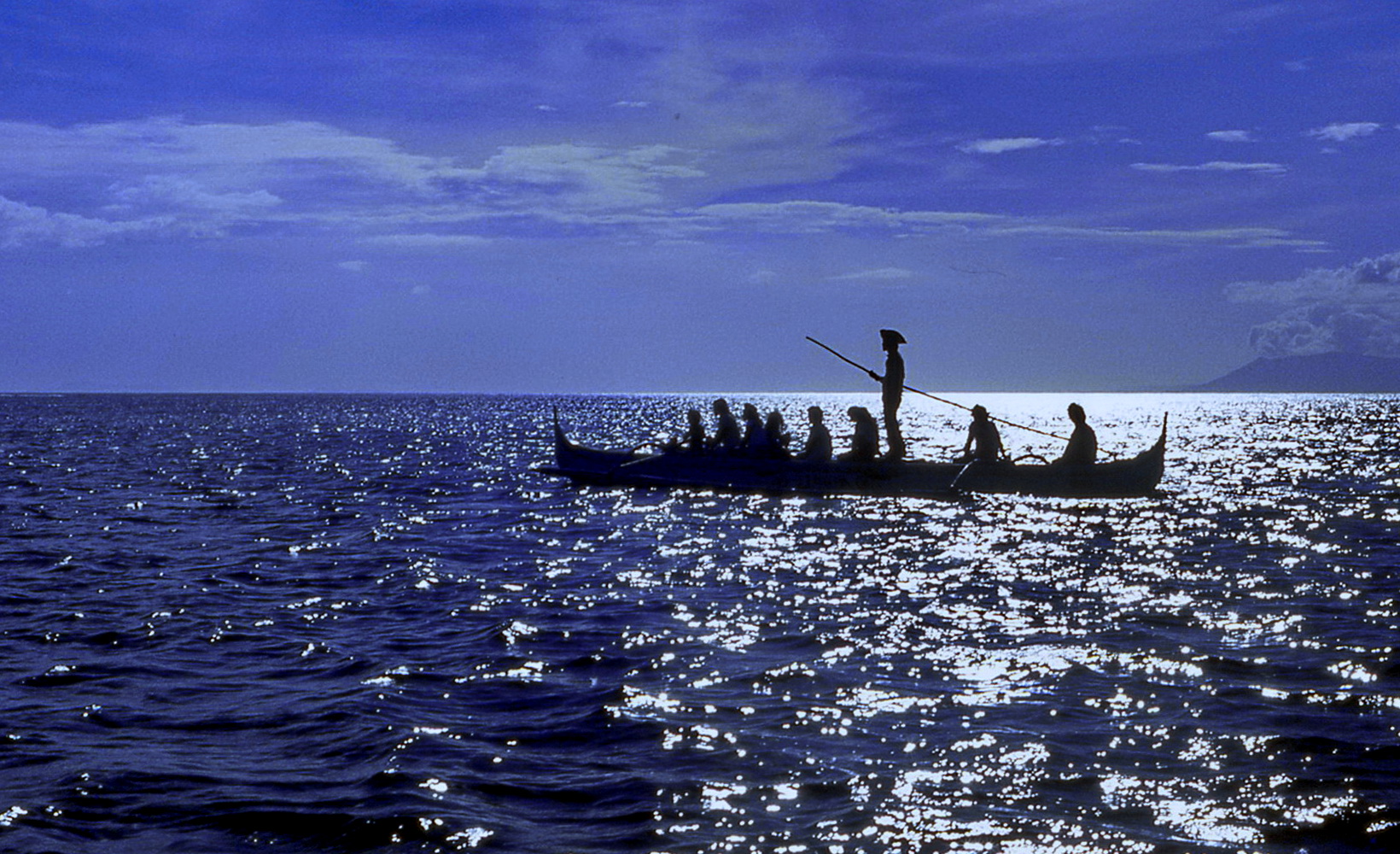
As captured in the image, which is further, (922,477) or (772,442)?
(772,442)

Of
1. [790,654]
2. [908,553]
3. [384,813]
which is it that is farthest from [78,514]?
[384,813]

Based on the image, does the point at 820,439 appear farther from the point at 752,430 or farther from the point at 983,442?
the point at 983,442

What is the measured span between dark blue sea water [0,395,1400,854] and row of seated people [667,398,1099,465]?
4.86 metres

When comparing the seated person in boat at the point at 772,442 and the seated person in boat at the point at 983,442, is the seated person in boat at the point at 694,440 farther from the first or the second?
the seated person in boat at the point at 983,442

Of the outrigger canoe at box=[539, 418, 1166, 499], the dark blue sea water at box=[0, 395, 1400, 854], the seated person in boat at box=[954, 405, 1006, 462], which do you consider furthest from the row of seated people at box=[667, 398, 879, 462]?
the dark blue sea water at box=[0, 395, 1400, 854]

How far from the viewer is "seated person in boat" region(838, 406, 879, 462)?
28781mm

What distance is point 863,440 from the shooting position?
2903cm

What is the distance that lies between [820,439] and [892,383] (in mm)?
2373

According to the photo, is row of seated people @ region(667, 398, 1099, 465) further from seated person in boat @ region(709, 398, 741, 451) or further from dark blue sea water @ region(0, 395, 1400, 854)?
dark blue sea water @ region(0, 395, 1400, 854)

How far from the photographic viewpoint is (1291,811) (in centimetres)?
711

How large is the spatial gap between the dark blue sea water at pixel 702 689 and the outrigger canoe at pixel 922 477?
4.48 m

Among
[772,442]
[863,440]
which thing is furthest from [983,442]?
[772,442]

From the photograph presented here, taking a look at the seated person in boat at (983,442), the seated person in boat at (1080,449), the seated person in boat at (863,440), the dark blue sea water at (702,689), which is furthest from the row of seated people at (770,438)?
the dark blue sea water at (702,689)

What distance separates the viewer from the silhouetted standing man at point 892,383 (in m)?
29.1
